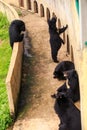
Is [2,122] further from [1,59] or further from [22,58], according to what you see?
[1,59]

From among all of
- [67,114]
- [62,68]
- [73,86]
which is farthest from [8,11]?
[67,114]

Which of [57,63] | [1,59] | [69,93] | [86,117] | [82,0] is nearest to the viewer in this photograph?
[86,117]

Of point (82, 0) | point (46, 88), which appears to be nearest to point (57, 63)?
point (46, 88)

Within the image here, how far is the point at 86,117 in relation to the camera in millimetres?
8242

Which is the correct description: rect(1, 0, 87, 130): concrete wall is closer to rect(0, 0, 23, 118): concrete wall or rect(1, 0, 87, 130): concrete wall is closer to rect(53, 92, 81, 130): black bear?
rect(53, 92, 81, 130): black bear

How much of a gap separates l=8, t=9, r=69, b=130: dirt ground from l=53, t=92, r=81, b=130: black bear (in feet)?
2.66

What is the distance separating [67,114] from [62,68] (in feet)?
8.71

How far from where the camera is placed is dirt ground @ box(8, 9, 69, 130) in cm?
1070

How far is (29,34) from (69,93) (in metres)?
5.02

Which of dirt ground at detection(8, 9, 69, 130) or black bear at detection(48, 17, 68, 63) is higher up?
black bear at detection(48, 17, 68, 63)

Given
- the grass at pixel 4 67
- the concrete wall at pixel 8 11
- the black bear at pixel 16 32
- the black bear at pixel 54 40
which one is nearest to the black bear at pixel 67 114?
the grass at pixel 4 67

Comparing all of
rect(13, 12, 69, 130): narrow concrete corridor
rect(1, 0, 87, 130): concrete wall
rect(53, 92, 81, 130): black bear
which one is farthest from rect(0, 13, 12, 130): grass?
rect(53, 92, 81, 130): black bear

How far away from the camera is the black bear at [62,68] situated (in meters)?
11.9

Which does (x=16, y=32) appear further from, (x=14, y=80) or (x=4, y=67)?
(x=14, y=80)
